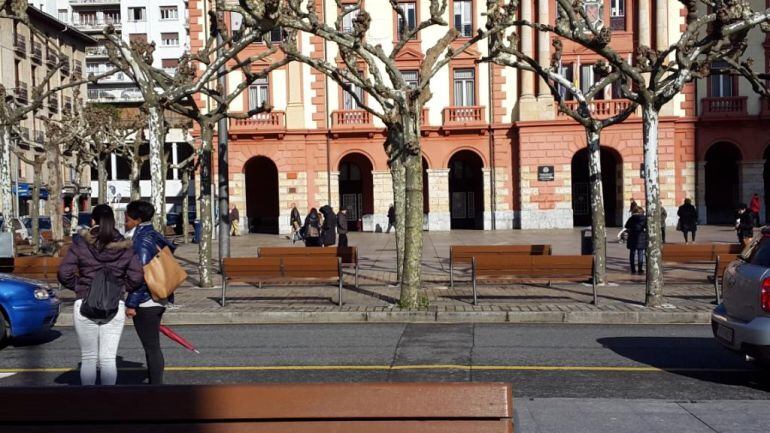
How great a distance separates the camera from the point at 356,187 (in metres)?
44.6

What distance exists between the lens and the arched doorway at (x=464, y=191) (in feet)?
144

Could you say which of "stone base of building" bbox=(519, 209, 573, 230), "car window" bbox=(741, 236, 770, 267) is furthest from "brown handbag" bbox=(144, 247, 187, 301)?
"stone base of building" bbox=(519, 209, 573, 230)

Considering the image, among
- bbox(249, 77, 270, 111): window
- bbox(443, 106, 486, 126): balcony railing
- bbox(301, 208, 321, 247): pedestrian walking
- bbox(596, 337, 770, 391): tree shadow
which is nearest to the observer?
bbox(596, 337, 770, 391): tree shadow

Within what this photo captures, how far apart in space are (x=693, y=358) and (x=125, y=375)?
656cm

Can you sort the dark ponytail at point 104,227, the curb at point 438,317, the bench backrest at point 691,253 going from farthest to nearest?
1. the bench backrest at point 691,253
2. the curb at point 438,317
3. the dark ponytail at point 104,227

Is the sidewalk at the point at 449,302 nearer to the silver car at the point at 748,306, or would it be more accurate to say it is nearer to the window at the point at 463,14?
the silver car at the point at 748,306

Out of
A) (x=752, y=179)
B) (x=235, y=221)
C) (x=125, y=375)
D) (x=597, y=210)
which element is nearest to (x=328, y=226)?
(x=597, y=210)

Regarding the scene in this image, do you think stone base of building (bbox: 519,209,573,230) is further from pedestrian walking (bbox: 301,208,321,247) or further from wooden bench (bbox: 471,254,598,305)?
wooden bench (bbox: 471,254,598,305)

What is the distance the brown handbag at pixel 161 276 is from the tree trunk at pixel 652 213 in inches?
354

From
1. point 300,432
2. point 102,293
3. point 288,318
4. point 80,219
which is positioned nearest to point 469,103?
point 80,219

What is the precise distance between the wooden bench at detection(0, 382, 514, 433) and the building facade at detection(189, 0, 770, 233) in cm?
3591

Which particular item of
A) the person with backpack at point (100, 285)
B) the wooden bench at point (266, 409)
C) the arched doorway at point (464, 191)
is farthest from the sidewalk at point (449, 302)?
the arched doorway at point (464, 191)

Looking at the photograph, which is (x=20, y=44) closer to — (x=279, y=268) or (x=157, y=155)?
(x=157, y=155)

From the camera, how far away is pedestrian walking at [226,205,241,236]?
1517 inches
